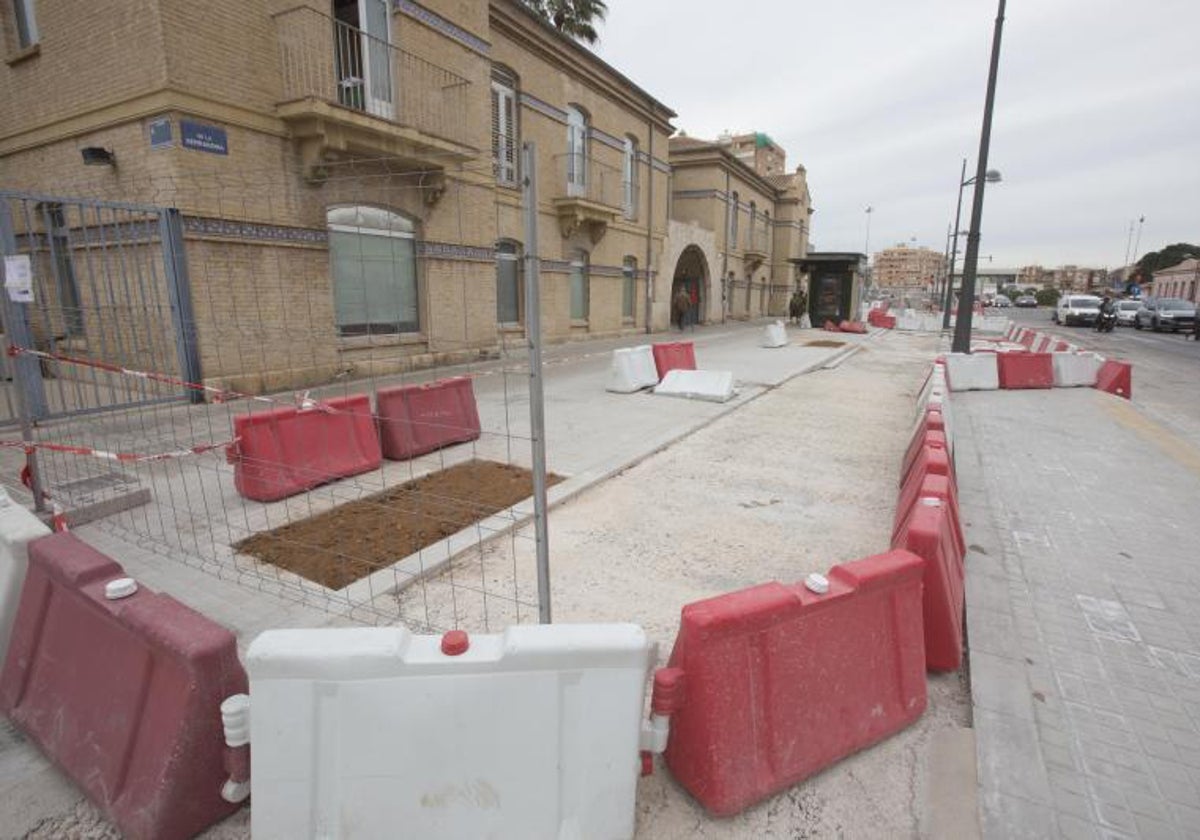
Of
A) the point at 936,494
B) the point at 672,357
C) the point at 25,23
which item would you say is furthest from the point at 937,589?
the point at 25,23

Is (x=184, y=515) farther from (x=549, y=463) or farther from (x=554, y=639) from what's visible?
(x=554, y=639)

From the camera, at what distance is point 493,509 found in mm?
5012

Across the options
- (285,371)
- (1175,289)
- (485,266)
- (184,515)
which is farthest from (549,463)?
(1175,289)

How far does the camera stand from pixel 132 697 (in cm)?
210

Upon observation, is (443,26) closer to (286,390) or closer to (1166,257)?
(286,390)

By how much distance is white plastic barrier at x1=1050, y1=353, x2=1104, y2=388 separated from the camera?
12.4 m

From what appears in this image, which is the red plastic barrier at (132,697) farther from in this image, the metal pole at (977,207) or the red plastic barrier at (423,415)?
the metal pole at (977,207)

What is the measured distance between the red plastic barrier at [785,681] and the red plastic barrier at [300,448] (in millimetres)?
4234

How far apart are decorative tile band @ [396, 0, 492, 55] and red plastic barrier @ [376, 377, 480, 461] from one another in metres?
9.20

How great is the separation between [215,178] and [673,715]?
10.2m

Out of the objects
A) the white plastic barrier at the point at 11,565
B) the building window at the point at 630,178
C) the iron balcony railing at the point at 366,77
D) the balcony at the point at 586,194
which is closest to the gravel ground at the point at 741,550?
the white plastic barrier at the point at 11,565

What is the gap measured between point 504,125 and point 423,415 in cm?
1299

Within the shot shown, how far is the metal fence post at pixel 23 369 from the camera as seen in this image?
14.3ft

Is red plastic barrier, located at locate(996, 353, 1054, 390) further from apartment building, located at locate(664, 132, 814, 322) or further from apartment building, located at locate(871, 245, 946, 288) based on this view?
apartment building, located at locate(871, 245, 946, 288)
